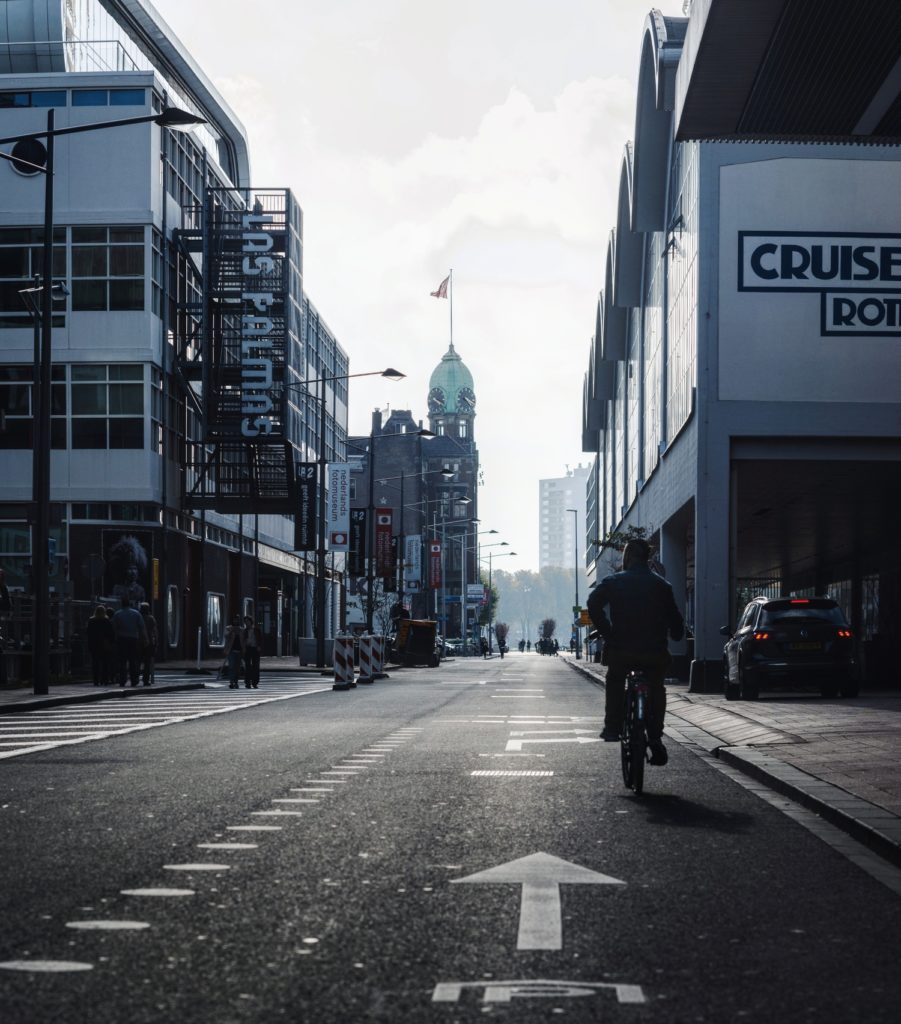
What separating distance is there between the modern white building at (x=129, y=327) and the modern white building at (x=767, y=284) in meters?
14.2

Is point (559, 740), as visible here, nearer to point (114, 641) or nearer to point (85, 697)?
point (85, 697)

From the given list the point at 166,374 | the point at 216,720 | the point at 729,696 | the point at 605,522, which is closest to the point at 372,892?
the point at 216,720

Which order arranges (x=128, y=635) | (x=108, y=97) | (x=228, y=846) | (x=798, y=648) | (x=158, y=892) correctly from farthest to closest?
(x=108, y=97)
(x=128, y=635)
(x=798, y=648)
(x=228, y=846)
(x=158, y=892)

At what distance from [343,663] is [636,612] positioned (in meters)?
21.4

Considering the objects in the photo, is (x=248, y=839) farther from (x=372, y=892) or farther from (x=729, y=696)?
(x=729, y=696)

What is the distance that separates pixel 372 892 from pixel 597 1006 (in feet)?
7.07

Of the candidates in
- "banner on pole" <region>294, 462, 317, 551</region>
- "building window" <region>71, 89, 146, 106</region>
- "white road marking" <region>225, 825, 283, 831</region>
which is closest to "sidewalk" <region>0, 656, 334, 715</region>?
"white road marking" <region>225, 825, 283, 831</region>

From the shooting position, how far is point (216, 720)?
20.1 metres

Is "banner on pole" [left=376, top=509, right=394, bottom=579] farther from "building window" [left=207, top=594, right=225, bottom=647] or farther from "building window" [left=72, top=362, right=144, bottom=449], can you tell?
"building window" [left=72, top=362, right=144, bottom=449]

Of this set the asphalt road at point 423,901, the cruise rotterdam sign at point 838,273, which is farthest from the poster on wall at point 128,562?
the asphalt road at point 423,901

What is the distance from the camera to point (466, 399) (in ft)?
582

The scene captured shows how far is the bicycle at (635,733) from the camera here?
10703 mm

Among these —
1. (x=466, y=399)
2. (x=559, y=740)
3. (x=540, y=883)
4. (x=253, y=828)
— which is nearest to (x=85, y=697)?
(x=559, y=740)

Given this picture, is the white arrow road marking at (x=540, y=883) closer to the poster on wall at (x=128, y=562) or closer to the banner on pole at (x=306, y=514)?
the poster on wall at (x=128, y=562)
